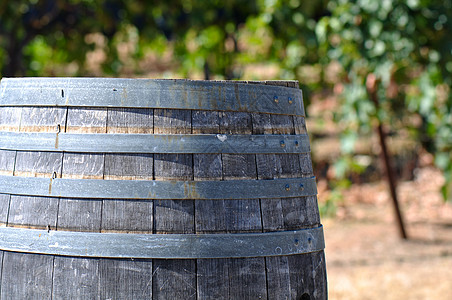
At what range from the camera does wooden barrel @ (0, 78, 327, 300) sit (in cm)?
148

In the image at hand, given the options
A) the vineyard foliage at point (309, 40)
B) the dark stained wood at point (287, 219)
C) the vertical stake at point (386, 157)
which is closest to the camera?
the dark stained wood at point (287, 219)

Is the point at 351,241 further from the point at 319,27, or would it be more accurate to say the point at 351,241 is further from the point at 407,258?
the point at 319,27

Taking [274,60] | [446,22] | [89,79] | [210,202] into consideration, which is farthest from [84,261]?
[274,60]

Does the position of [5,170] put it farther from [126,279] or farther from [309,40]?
[309,40]

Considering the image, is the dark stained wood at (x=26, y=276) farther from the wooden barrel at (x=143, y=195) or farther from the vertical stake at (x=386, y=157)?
the vertical stake at (x=386, y=157)

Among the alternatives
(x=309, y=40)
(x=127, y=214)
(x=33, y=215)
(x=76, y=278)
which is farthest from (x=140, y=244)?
(x=309, y=40)

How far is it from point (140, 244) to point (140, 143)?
27cm

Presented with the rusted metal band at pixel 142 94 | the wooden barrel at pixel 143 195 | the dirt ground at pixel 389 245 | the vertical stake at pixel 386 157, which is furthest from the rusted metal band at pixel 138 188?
the vertical stake at pixel 386 157

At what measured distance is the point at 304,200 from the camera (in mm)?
1692

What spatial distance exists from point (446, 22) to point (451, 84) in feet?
1.44

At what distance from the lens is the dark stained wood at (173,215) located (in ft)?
4.83

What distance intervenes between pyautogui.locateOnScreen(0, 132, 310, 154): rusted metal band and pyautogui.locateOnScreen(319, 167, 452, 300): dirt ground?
2.55 meters

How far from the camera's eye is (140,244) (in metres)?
1.47

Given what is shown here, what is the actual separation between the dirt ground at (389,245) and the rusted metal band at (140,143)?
2551mm
